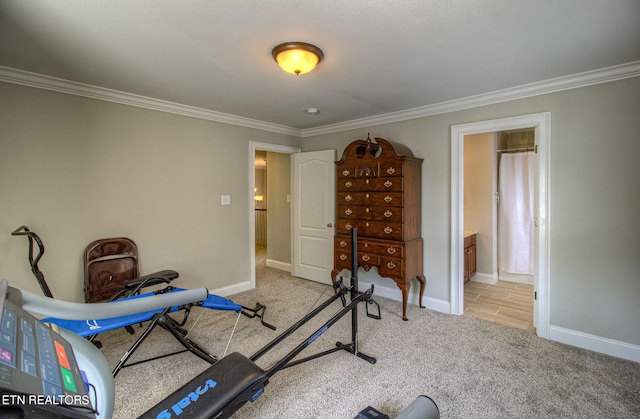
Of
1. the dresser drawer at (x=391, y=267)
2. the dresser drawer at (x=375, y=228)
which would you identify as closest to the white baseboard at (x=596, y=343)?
the dresser drawer at (x=391, y=267)

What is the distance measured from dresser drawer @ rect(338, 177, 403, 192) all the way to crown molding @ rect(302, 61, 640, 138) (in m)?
0.89

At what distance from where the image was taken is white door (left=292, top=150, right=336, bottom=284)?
14.6ft

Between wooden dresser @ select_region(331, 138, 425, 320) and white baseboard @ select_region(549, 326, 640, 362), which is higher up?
wooden dresser @ select_region(331, 138, 425, 320)

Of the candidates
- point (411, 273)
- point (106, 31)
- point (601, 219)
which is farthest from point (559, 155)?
point (106, 31)

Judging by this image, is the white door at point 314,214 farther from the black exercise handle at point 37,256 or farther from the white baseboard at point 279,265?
the black exercise handle at point 37,256

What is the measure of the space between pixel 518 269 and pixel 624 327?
82.7 inches

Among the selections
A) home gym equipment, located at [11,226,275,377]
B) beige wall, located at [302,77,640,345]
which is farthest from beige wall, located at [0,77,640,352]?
home gym equipment, located at [11,226,275,377]

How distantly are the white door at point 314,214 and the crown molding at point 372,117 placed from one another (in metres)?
0.68

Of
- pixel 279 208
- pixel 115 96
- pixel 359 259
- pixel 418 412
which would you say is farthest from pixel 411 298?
pixel 115 96

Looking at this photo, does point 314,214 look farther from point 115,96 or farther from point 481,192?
point 115,96

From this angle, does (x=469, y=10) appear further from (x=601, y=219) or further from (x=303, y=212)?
(x=303, y=212)

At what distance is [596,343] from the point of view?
2.62 m

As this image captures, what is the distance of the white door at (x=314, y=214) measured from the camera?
446 cm

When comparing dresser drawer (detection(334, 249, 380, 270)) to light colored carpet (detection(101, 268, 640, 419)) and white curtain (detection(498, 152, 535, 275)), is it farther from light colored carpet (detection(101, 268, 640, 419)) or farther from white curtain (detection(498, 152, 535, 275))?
white curtain (detection(498, 152, 535, 275))
